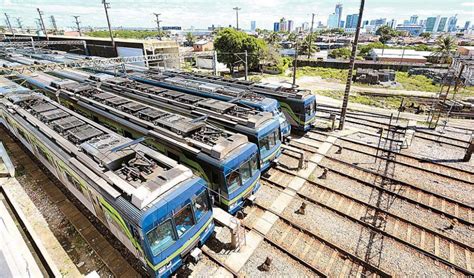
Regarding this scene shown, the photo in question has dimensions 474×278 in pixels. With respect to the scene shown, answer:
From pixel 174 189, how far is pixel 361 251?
7.65 meters

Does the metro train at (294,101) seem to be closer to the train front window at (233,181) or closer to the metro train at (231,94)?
the metro train at (231,94)

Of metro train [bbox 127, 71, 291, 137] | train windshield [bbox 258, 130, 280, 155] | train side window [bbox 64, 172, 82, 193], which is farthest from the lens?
metro train [bbox 127, 71, 291, 137]

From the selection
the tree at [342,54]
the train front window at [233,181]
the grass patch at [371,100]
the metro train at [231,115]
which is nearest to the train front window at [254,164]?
the metro train at [231,115]

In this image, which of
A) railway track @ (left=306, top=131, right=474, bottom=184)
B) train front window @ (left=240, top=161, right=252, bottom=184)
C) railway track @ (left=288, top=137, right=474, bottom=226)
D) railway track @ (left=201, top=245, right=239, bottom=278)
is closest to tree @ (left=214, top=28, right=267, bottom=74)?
railway track @ (left=306, top=131, right=474, bottom=184)

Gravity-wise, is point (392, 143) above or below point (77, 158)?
below

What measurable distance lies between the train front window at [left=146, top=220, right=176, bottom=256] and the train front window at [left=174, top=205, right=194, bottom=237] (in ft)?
0.89

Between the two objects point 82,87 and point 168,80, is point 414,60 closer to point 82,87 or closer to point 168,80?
point 168,80

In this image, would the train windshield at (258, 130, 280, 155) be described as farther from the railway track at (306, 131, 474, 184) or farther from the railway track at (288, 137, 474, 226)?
the railway track at (306, 131, 474, 184)

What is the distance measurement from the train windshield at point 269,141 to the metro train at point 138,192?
485 centimetres

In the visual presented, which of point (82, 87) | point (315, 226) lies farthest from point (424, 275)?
point (82, 87)

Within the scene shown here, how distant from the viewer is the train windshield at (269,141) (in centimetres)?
1244

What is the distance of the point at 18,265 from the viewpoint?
5.63 metres

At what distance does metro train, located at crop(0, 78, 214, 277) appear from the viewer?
6.92 metres

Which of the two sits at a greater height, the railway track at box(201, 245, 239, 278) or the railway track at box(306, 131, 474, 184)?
the railway track at box(306, 131, 474, 184)
